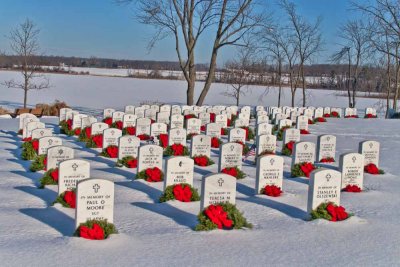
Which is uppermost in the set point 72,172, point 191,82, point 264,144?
point 191,82

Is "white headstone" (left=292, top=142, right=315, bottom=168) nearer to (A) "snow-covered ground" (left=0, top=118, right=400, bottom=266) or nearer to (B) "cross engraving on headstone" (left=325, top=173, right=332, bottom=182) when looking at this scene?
(A) "snow-covered ground" (left=0, top=118, right=400, bottom=266)

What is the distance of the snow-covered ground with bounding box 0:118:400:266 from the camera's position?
5.25 m

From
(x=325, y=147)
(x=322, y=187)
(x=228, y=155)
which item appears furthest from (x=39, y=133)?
(x=322, y=187)

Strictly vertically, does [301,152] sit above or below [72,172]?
above

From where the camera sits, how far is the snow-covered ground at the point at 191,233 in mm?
5250

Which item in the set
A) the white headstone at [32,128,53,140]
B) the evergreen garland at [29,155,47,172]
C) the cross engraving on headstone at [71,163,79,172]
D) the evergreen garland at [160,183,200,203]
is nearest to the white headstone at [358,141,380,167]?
the evergreen garland at [160,183,200,203]

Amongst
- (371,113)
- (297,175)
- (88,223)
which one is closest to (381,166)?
(297,175)

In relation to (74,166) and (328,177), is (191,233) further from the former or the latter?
(74,166)

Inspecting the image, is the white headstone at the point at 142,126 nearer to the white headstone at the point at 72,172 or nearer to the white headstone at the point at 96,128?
the white headstone at the point at 96,128

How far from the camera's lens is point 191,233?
618 cm

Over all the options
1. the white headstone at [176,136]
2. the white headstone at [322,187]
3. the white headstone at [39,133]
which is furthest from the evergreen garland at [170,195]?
the white headstone at [39,133]

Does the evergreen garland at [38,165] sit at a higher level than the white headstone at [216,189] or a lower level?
lower

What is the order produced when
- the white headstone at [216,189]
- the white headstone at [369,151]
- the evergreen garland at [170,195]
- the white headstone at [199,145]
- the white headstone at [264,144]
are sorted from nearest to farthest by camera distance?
the white headstone at [216,189] < the evergreen garland at [170,195] < the white headstone at [369,151] < the white headstone at [199,145] < the white headstone at [264,144]

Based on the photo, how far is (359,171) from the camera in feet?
29.1
